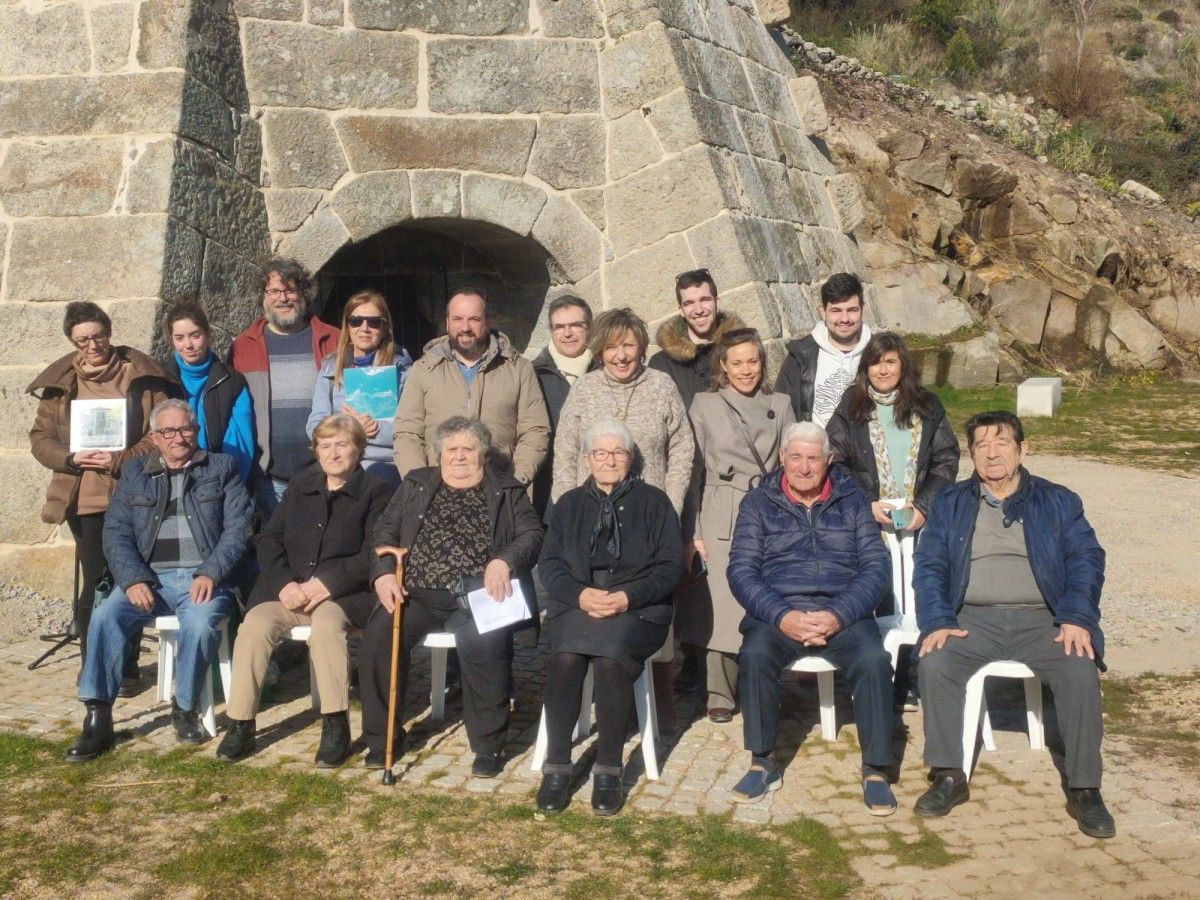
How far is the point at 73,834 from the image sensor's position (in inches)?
150

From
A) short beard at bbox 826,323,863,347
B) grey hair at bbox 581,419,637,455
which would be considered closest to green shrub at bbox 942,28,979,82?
short beard at bbox 826,323,863,347

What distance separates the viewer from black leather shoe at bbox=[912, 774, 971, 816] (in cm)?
394

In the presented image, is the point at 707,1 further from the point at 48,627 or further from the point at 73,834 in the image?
the point at 73,834

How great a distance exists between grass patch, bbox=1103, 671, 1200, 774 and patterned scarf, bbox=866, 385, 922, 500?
46.9 inches

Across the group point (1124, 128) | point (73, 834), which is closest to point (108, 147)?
point (73, 834)

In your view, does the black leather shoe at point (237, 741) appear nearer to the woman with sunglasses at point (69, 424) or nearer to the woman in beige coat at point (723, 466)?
the woman with sunglasses at point (69, 424)

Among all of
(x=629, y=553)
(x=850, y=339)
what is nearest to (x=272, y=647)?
(x=629, y=553)

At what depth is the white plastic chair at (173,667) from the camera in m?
4.71

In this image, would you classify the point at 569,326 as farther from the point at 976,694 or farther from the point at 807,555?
the point at 976,694

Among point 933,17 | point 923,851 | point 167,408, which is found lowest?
point 923,851

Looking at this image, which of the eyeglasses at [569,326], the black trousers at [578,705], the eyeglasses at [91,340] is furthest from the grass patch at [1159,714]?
the eyeglasses at [91,340]

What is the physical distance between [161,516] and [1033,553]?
3.28 meters

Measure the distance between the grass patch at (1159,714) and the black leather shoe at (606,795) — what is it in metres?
1.94

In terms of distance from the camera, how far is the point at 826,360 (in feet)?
17.3
